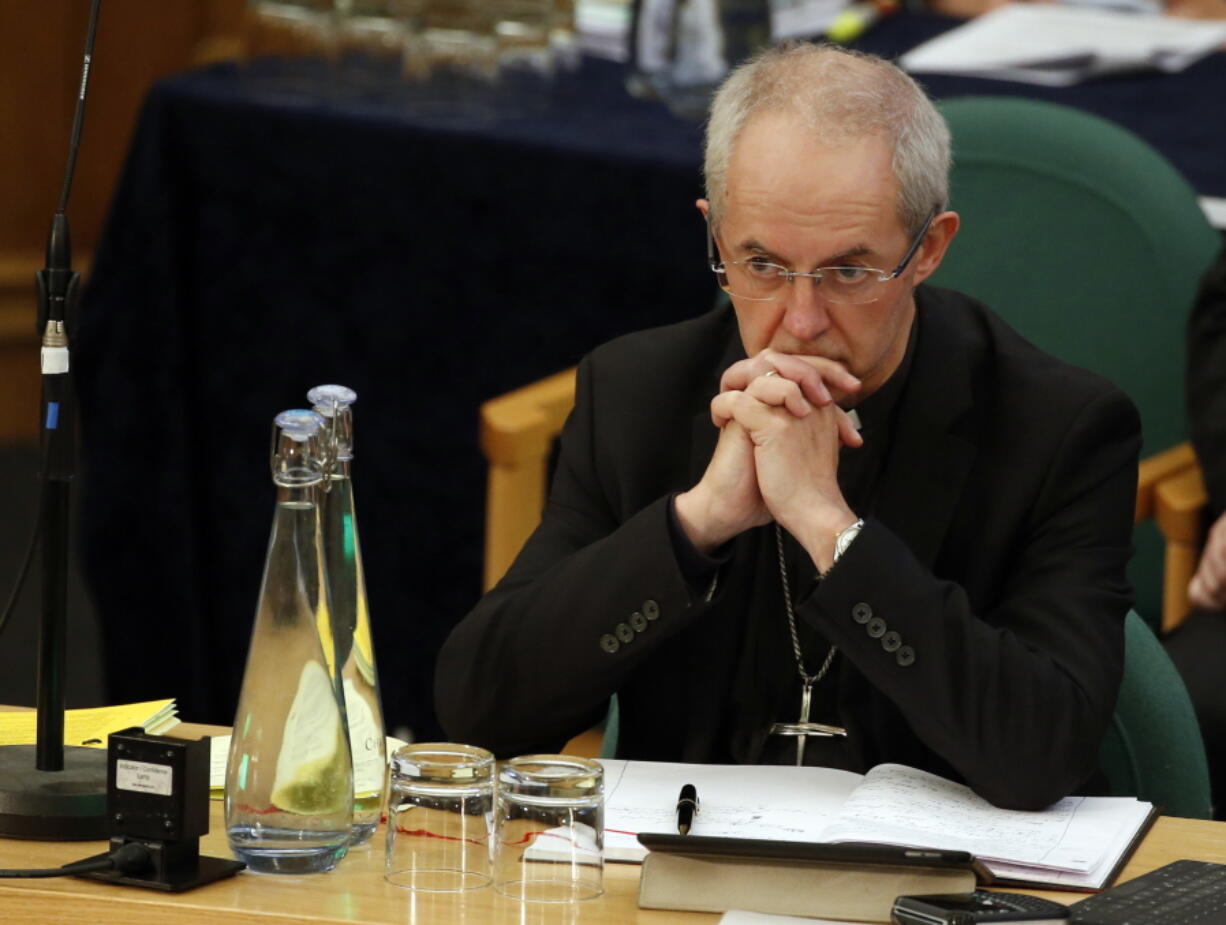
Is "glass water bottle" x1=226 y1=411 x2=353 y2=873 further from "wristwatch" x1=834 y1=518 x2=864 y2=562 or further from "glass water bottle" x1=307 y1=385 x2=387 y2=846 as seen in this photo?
"wristwatch" x1=834 y1=518 x2=864 y2=562

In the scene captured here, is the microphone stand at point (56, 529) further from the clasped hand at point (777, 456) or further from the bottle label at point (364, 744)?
the clasped hand at point (777, 456)

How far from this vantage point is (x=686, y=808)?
65.3 inches

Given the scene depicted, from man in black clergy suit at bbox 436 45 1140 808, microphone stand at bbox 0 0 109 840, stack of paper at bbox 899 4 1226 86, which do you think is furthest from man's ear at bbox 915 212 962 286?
stack of paper at bbox 899 4 1226 86

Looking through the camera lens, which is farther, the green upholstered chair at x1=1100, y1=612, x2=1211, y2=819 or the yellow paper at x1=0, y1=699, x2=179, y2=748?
the green upholstered chair at x1=1100, y1=612, x2=1211, y2=819

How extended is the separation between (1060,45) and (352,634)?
9.73 feet

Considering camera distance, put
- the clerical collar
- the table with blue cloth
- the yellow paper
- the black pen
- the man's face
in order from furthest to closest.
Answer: the table with blue cloth < the clerical collar < the man's face < the yellow paper < the black pen

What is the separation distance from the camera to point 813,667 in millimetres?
2064

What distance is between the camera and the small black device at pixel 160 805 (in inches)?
59.0

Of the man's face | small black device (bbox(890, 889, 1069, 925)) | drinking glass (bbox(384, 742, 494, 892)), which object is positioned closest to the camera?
small black device (bbox(890, 889, 1069, 925))

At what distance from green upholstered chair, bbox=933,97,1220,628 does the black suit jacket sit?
0.87 metres

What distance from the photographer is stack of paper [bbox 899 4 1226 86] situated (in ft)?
13.1

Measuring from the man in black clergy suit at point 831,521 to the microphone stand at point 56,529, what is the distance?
0.47 metres

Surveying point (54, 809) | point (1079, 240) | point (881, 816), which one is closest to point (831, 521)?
point (881, 816)

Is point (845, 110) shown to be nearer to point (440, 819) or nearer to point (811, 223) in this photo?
point (811, 223)
